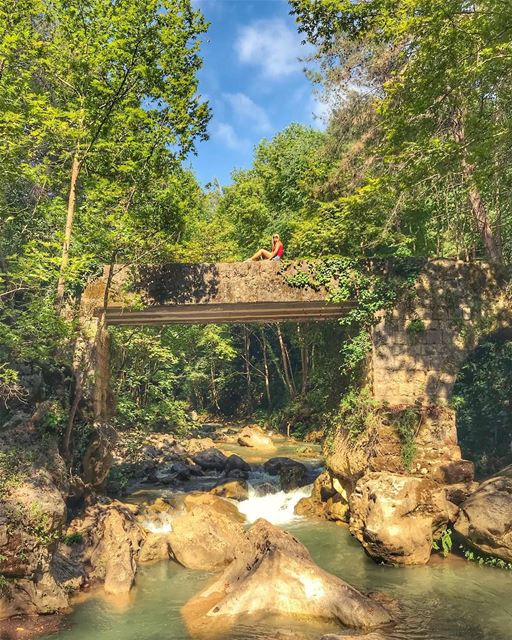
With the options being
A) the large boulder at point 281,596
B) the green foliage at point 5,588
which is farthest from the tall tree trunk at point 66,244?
the large boulder at point 281,596

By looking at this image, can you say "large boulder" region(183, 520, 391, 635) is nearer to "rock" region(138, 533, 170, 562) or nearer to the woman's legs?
"rock" region(138, 533, 170, 562)

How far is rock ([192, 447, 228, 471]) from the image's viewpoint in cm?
2255

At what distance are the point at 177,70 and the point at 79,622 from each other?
14149 mm

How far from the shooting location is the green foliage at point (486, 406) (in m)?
17.3

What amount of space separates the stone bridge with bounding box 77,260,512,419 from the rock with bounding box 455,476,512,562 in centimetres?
323

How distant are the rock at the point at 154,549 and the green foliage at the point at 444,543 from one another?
22.0 feet

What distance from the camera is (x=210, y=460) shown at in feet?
75.5

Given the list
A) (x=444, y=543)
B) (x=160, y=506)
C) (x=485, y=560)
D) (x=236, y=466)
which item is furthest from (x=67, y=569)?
(x=236, y=466)

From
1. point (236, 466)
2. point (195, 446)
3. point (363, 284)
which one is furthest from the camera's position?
point (195, 446)

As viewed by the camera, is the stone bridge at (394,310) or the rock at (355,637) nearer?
the rock at (355,637)

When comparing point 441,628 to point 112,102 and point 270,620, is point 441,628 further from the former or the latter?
point 112,102

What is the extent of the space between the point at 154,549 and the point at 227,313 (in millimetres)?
7301

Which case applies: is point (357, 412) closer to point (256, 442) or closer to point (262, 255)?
point (262, 255)

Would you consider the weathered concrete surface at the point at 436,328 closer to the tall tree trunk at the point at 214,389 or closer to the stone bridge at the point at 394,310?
the stone bridge at the point at 394,310
